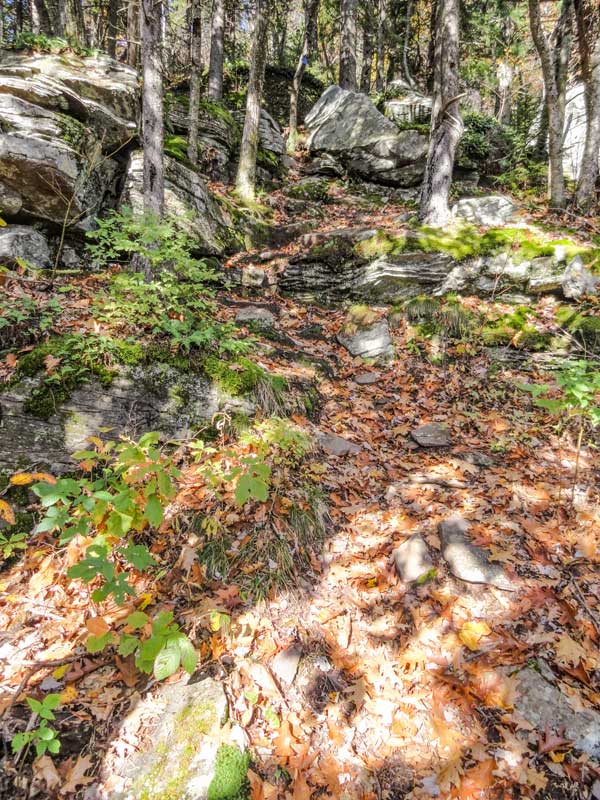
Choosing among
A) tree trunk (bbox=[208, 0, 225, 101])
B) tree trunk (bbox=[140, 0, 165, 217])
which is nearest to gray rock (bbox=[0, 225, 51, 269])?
tree trunk (bbox=[140, 0, 165, 217])

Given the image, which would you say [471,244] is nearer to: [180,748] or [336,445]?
[336,445]

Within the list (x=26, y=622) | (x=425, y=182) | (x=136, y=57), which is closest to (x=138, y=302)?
(x=26, y=622)

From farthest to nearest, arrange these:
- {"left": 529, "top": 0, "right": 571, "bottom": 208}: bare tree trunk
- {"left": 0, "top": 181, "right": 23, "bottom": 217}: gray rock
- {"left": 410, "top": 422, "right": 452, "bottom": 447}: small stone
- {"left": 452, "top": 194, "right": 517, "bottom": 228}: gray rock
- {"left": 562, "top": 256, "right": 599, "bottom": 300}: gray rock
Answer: {"left": 452, "top": 194, "right": 517, "bottom": 228}: gray rock < {"left": 529, "top": 0, "right": 571, "bottom": 208}: bare tree trunk < {"left": 562, "top": 256, "right": 599, "bottom": 300}: gray rock < {"left": 0, "top": 181, "right": 23, "bottom": 217}: gray rock < {"left": 410, "top": 422, "right": 452, "bottom": 447}: small stone

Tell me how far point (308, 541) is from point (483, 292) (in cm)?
586

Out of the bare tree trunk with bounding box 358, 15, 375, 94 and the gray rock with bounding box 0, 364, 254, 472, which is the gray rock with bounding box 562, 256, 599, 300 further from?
the bare tree trunk with bounding box 358, 15, 375, 94

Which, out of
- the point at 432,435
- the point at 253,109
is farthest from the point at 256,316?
the point at 253,109

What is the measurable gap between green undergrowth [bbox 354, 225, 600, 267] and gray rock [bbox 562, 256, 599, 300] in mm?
279

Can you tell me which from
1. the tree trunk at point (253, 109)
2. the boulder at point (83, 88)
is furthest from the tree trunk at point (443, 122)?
the boulder at point (83, 88)

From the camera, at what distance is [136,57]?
12.2m

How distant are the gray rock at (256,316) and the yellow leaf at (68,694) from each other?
5416mm

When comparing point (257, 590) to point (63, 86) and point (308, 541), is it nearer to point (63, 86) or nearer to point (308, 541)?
point (308, 541)

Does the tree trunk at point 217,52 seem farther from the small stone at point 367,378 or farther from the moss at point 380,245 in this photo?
the small stone at point 367,378

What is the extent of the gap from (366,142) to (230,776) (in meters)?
15.7

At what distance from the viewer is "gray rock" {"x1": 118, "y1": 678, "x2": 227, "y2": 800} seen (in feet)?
7.25
